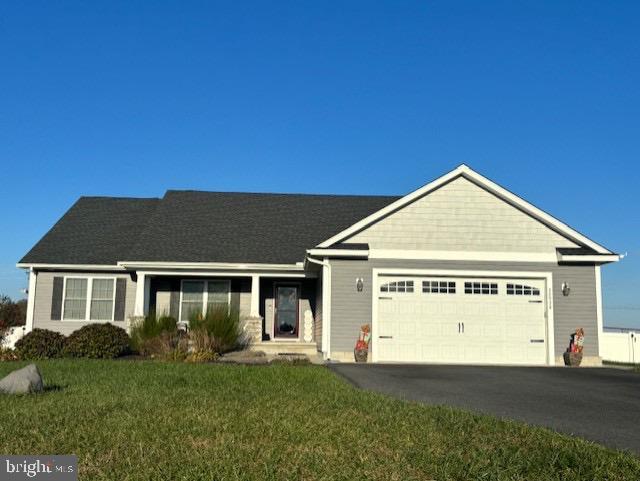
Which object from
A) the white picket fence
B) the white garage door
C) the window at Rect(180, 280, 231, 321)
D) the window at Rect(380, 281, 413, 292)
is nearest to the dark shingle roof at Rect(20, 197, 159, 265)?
the window at Rect(180, 280, 231, 321)

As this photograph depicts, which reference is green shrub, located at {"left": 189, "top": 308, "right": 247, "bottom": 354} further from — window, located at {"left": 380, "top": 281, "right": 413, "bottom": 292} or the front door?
window, located at {"left": 380, "top": 281, "right": 413, "bottom": 292}

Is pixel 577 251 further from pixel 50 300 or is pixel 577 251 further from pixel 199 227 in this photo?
pixel 50 300

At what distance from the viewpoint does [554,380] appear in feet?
43.8

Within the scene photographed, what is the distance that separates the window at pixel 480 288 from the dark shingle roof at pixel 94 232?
12.0 m

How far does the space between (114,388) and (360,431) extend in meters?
4.98

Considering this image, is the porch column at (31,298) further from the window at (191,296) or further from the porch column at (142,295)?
the window at (191,296)

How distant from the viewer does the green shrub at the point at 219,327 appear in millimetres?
17969

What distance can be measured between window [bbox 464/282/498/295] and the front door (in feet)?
22.4

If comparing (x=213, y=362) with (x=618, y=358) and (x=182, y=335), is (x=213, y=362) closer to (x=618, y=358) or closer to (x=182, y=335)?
(x=182, y=335)

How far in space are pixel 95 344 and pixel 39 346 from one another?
1.46 meters

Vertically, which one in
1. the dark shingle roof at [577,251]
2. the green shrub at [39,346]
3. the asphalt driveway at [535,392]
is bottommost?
the asphalt driveway at [535,392]

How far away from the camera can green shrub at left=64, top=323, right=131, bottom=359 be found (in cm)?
1702

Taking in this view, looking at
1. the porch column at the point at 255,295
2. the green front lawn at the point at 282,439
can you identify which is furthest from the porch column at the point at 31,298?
the green front lawn at the point at 282,439

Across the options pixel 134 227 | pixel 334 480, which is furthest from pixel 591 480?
pixel 134 227
